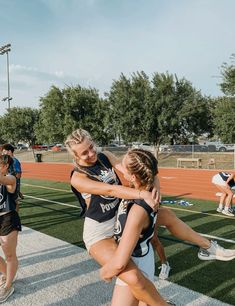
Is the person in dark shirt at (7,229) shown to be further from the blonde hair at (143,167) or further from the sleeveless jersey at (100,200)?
the blonde hair at (143,167)

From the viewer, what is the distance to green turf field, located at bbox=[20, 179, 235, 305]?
4551 millimetres

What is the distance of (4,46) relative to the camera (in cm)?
5116

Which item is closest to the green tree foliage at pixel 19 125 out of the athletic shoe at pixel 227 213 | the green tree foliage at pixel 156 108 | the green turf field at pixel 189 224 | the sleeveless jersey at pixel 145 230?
the green tree foliage at pixel 156 108

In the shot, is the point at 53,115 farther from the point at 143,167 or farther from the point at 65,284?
the point at 143,167

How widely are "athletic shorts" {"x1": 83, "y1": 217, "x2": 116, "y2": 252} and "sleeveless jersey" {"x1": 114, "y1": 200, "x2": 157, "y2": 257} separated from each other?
84 mm

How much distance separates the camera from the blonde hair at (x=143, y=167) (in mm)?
2340

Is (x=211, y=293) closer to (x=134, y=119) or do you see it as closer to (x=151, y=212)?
(x=151, y=212)

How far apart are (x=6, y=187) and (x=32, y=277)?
1435 mm

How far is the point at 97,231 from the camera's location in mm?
2768

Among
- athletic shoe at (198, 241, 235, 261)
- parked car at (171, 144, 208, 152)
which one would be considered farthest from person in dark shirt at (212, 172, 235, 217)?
parked car at (171, 144, 208, 152)

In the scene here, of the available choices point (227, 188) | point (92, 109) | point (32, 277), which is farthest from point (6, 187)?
point (92, 109)

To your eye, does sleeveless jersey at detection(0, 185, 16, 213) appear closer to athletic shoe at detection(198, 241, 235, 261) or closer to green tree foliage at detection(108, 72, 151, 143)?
athletic shoe at detection(198, 241, 235, 261)

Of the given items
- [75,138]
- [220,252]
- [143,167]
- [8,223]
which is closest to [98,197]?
[75,138]

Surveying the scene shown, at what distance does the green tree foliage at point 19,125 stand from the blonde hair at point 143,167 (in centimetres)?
5327
